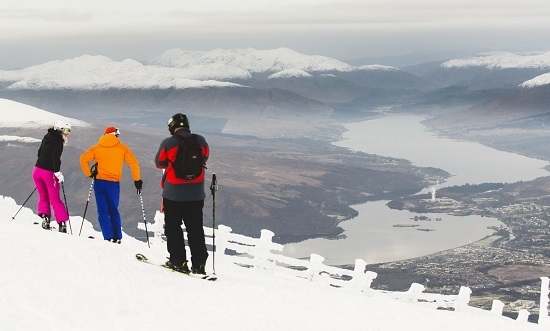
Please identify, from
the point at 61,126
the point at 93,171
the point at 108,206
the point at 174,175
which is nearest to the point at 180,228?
the point at 174,175

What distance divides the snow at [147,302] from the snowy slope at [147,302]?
0.05 feet

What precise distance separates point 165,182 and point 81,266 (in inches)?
79.1

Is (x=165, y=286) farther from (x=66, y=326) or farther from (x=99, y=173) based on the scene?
(x=99, y=173)

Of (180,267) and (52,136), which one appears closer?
(180,267)

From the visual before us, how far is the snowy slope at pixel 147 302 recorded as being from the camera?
10344 mm

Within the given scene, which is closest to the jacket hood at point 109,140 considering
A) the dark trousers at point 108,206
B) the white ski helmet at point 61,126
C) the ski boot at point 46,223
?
the dark trousers at point 108,206

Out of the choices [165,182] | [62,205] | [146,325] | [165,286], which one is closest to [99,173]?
[62,205]

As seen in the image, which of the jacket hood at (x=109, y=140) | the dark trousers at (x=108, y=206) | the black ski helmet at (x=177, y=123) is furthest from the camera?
the dark trousers at (x=108, y=206)

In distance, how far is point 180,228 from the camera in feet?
44.5

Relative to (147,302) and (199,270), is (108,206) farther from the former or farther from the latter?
(147,302)

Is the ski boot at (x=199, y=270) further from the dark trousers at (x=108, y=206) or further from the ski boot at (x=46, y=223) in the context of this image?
Answer: the ski boot at (x=46, y=223)

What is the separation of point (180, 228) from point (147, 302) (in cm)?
241

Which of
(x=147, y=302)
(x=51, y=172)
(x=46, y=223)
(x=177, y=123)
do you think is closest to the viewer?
(x=147, y=302)

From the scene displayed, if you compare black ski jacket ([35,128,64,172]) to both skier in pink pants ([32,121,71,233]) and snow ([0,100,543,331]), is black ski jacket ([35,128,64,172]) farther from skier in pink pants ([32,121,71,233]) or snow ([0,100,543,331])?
snow ([0,100,543,331])
